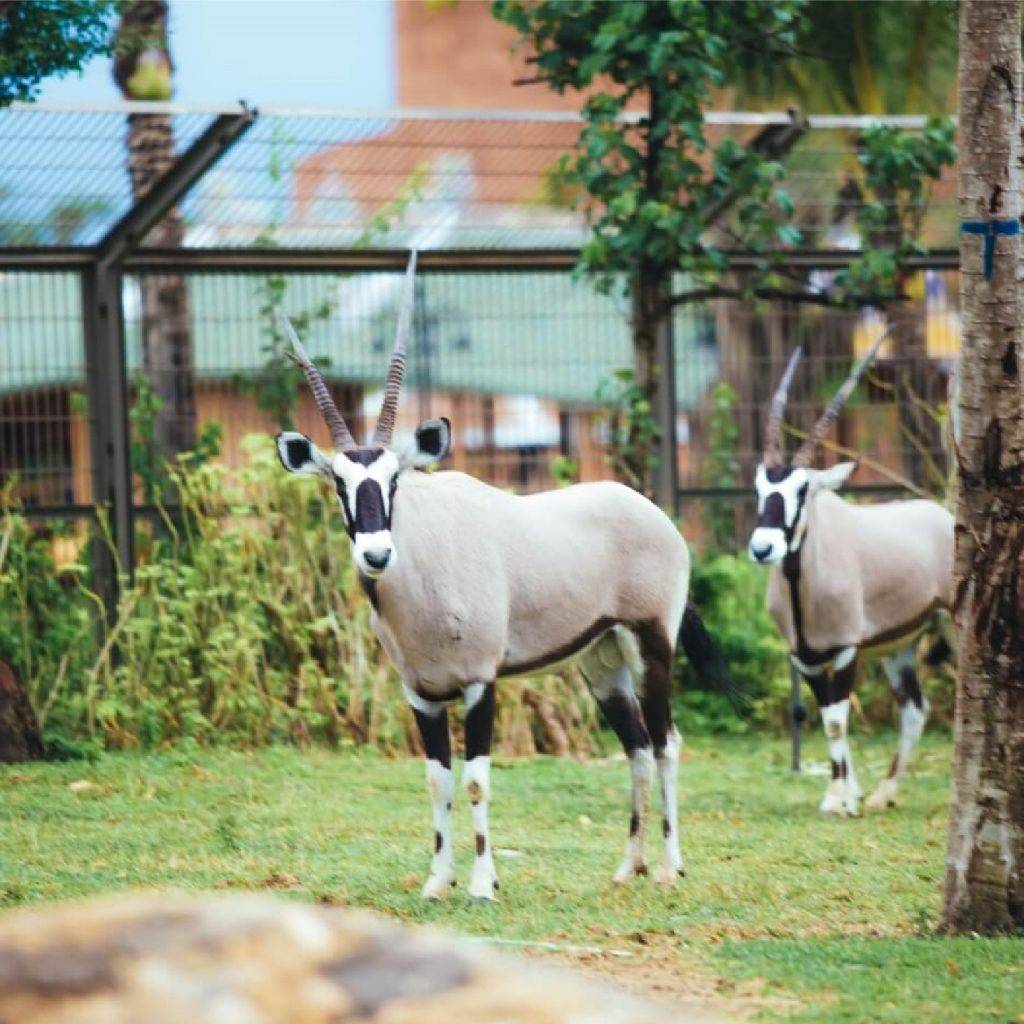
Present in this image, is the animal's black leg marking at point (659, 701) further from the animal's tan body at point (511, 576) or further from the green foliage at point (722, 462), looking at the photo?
the green foliage at point (722, 462)

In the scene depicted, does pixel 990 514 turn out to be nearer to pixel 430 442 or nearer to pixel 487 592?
pixel 487 592

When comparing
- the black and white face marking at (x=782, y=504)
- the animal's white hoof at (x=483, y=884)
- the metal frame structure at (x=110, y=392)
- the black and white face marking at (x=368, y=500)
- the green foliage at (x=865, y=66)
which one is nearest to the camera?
the black and white face marking at (x=368, y=500)

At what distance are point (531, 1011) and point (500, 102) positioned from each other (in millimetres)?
37447

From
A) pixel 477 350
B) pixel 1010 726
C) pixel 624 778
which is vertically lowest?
pixel 624 778

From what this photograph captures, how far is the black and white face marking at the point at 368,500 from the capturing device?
6.94m

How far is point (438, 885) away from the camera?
7113mm

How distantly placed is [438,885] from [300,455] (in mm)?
1792

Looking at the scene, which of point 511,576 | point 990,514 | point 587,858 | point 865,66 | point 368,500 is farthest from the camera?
point 865,66

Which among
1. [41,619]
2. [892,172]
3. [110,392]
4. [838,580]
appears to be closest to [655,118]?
[892,172]

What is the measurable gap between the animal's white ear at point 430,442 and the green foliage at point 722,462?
6178mm

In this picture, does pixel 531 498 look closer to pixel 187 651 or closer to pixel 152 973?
pixel 187 651

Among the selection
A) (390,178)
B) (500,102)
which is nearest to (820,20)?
(390,178)

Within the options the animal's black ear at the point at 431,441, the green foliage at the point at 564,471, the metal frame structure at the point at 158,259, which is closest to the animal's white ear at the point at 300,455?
the animal's black ear at the point at 431,441

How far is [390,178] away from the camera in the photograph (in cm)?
1290
